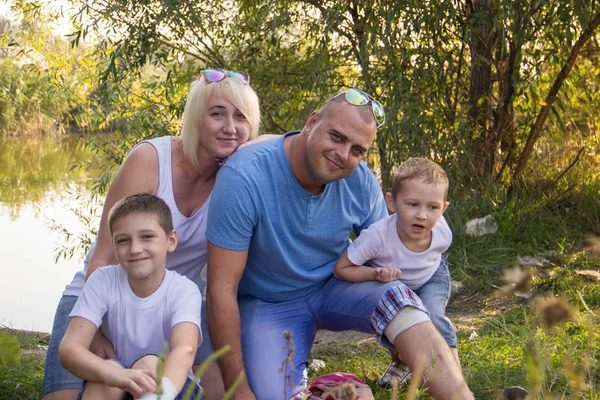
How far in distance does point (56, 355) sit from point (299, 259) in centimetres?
99

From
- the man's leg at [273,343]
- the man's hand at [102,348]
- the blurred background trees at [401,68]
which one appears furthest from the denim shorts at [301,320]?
the blurred background trees at [401,68]

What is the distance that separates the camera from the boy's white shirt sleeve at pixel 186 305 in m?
2.49

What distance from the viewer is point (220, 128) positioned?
2.98m

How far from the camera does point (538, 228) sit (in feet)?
18.9

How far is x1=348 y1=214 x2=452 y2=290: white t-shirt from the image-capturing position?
3.04m

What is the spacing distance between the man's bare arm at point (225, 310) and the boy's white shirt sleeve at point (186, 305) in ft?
0.52

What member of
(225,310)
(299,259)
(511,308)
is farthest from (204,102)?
(511,308)

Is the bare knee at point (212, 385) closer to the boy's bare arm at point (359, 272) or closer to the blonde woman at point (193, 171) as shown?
the blonde woman at point (193, 171)

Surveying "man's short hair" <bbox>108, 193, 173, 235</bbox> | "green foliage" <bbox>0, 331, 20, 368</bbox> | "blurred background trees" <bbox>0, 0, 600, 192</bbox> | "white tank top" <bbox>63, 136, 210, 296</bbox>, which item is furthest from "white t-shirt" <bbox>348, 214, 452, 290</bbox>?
"blurred background trees" <bbox>0, 0, 600, 192</bbox>

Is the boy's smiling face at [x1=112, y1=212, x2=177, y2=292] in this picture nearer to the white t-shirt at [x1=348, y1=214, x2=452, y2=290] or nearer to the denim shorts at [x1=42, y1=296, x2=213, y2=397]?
the denim shorts at [x1=42, y1=296, x2=213, y2=397]

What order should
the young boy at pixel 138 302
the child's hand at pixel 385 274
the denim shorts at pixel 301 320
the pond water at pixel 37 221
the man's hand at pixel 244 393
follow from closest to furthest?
the young boy at pixel 138 302 < the man's hand at pixel 244 393 < the denim shorts at pixel 301 320 < the child's hand at pixel 385 274 < the pond water at pixel 37 221

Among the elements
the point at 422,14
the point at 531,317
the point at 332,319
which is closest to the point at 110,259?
the point at 332,319

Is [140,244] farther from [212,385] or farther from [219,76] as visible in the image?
[219,76]

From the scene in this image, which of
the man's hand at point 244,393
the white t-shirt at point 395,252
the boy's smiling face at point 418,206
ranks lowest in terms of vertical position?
the man's hand at point 244,393
